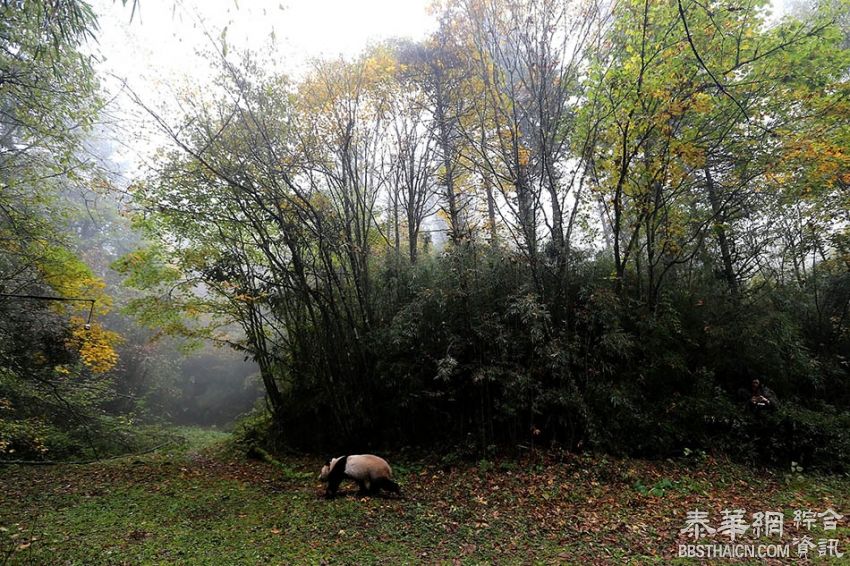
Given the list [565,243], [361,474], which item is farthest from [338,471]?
[565,243]

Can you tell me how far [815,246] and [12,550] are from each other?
431 inches

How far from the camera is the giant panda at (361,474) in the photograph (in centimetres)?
435

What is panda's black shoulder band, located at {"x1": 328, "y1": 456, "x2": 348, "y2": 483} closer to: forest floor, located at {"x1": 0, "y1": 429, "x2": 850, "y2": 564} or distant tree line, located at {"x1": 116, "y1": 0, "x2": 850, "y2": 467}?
forest floor, located at {"x1": 0, "y1": 429, "x2": 850, "y2": 564}

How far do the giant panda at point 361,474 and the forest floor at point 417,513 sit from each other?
0.15 m

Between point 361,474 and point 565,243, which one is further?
point 565,243

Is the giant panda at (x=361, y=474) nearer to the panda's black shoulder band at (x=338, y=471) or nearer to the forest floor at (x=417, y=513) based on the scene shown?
the panda's black shoulder band at (x=338, y=471)

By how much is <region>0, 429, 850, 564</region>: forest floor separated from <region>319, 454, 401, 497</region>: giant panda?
15 cm

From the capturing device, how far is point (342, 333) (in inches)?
247

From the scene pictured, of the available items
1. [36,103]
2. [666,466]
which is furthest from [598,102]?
[36,103]

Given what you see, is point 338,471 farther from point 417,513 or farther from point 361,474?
point 417,513

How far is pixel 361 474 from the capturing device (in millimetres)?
4344

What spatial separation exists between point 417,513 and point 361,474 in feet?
2.55

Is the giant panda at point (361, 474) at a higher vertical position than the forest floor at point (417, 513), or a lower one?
higher

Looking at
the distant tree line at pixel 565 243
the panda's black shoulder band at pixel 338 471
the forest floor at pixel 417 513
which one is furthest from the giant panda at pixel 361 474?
the distant tree line at pixel 565 243
